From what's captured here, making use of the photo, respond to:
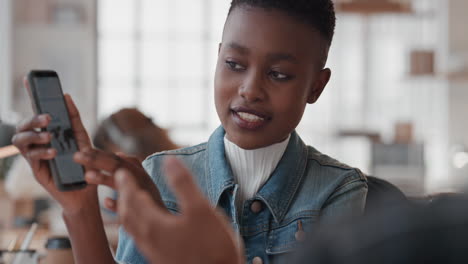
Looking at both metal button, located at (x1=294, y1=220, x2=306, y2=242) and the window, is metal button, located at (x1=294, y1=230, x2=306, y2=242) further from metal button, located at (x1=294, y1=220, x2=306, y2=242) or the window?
the window

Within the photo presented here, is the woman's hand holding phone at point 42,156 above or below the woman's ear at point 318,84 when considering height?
below

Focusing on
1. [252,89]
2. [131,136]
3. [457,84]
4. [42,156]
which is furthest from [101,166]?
[457,84]

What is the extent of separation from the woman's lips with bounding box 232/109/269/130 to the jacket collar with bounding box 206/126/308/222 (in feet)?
0.25

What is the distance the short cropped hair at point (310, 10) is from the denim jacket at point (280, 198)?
0.18m

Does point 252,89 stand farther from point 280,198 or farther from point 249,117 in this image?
point 280,198

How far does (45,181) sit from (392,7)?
4710mm

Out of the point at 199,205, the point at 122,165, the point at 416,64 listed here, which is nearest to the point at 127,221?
the point at 199,205

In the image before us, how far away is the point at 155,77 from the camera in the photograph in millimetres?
7105

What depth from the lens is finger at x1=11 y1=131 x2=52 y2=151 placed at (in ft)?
2.28

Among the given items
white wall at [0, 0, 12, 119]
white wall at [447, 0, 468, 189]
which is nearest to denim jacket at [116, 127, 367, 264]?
white wall at [0, 0, 12, 119]

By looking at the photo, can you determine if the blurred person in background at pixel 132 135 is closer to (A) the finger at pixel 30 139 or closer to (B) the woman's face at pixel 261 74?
(B) the woman's face at pixel 261 74

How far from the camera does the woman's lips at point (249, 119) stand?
2.72 feet

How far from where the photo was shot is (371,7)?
505cm

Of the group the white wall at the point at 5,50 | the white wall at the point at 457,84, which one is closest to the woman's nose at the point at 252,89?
the white wall at the point at 5,50
